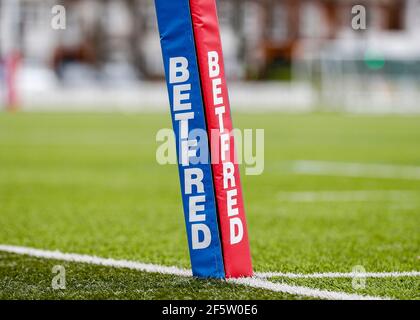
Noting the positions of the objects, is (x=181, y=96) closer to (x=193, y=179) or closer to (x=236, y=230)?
(x=193, y=179)

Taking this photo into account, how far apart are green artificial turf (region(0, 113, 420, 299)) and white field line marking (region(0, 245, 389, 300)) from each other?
114mm

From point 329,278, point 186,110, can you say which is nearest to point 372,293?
point 329,278

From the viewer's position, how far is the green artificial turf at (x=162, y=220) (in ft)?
16.4

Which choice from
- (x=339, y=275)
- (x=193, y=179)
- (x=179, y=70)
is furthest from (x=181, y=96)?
(x=339, y=275)

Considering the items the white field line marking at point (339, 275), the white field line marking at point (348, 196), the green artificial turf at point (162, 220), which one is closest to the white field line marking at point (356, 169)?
the green artificial turf at point (162, 220)

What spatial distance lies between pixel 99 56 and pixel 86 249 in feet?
171

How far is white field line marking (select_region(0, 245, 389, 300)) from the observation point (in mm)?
4616

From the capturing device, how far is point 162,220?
8.00 metres

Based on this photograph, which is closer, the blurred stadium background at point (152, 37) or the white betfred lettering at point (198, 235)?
the white betfred lettering at point (198, 235)

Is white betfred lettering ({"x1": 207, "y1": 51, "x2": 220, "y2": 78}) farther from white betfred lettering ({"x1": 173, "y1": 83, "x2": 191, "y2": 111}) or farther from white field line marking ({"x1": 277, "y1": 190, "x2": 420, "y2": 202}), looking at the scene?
white field line marking ({"x1": 277, "y1": 190, "x2": 420, "y2": 202})

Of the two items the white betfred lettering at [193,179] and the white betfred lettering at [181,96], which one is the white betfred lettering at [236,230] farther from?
the white betfred lettering at [181,96]

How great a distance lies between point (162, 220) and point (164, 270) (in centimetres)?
258

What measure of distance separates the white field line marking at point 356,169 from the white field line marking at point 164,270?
21.0 feet

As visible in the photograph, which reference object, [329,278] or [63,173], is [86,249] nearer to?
[329,278]
